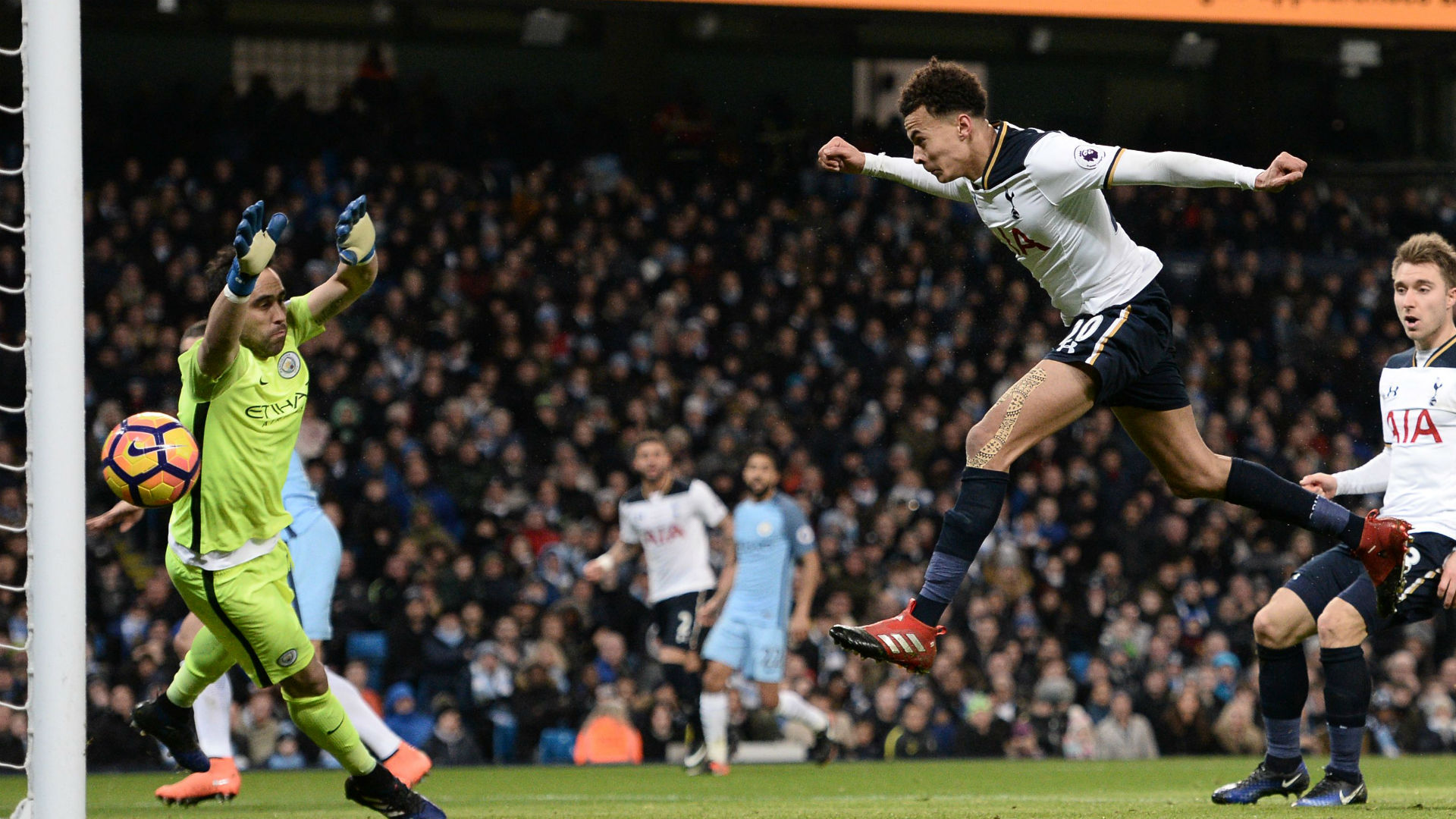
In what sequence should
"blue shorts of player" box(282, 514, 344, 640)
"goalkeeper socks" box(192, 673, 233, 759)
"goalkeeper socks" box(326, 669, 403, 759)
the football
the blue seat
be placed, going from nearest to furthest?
the football, "goalkeeper socks" box(326, 669, 403, 759), "goalkeeper socks" box(192, 673, 233, 759), "blue shorts of player" box(282, 514, 344, 640), the blue seat

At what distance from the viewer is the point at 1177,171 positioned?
5262 mm

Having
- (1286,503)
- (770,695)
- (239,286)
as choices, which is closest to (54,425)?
(239,286)

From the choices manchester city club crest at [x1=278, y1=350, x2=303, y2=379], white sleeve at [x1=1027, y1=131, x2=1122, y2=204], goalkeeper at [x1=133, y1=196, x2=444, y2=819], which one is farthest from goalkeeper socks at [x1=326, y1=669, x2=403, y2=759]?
white sleeve at [x1=1027, y1=131, x2=1122, y2=204]

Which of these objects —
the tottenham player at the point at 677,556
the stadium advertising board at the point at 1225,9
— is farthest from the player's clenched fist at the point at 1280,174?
the stadium advertising board at the point at 1225,9

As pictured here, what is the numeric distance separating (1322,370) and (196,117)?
39.6 feet

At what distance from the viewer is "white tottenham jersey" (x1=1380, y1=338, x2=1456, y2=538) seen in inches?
256

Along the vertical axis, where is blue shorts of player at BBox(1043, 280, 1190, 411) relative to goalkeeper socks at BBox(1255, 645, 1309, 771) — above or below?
above

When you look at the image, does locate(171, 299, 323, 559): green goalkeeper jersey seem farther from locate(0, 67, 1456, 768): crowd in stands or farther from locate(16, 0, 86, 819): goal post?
locate(0, 67, 1456, 768): crowd in stands

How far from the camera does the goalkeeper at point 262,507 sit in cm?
580

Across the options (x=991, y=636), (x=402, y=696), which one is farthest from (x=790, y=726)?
(x=402, y=696)

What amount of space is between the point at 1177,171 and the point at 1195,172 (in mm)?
57

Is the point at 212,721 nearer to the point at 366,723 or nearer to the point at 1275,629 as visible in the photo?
the point at 366,723

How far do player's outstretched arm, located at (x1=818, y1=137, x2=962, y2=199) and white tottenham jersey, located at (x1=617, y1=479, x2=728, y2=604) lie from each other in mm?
5240

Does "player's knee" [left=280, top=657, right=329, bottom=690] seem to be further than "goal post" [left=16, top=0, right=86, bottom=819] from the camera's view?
Yes
